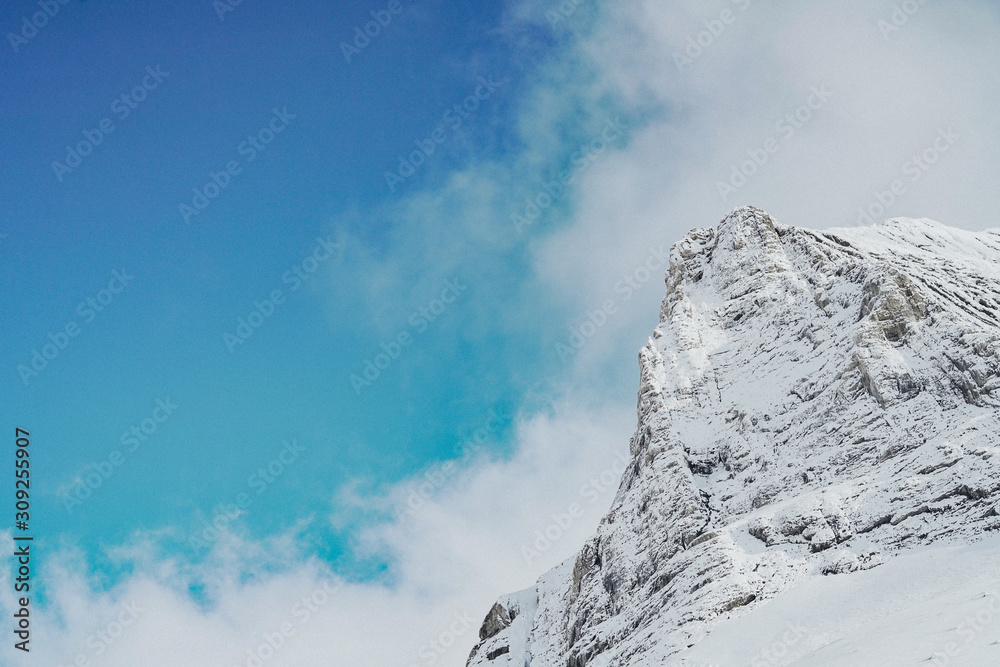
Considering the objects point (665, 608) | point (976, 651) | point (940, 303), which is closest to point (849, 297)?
point (940, 303)

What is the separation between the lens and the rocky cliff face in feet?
180

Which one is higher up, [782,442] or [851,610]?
[782,442]

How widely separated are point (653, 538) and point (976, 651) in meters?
53.0

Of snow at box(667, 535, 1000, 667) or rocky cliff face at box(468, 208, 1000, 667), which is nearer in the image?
snow at box(667, 535, 1000, 667)

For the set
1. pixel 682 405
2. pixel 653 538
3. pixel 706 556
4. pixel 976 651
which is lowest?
pixel 976 651

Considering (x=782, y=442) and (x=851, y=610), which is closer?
(x=851, y=610)

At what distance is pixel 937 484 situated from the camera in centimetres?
5372

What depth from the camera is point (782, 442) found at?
69938mm

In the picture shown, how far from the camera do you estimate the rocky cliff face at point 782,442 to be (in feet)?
180

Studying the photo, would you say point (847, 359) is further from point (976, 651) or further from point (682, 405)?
point (976, 651)

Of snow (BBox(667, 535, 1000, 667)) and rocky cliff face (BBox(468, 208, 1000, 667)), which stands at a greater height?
rocky cliff face (BBox(468, 208, 1000, 667))

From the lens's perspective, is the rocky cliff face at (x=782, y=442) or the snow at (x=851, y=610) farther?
the rocky cliff face at (x=782, y=442)

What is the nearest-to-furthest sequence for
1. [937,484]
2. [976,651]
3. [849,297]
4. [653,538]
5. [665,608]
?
[976,651] < [937,484] < [665,608] < [653,538] < [849,297]

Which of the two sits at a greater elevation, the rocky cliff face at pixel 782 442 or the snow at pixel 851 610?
the rocky cliff face at pixel 782 442
